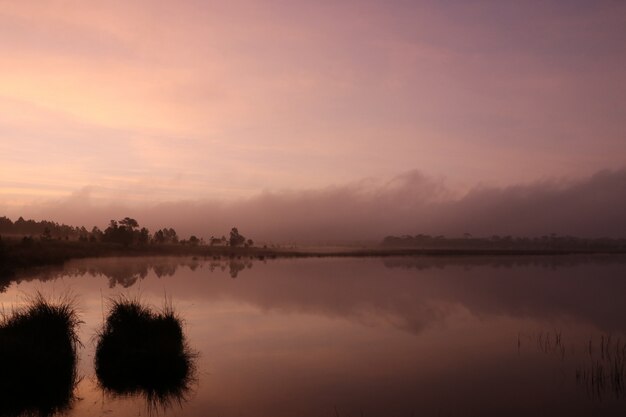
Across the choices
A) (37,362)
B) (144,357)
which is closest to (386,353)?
(144,357)

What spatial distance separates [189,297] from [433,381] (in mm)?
23289

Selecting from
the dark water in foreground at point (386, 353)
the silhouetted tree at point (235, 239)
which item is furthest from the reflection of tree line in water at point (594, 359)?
the silhouetted tree at point (235, 239)

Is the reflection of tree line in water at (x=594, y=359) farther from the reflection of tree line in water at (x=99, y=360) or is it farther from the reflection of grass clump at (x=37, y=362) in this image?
the reflection of grass clump at (x=37, y=362)

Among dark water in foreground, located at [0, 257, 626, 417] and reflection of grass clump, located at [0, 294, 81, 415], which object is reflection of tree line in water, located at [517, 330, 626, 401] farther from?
reflection of grass clump, located at [0, 294, 81, 415]

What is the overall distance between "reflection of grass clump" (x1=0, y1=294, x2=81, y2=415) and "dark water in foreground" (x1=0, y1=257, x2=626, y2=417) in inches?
20.4

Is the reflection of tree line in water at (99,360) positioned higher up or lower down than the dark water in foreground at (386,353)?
higher up

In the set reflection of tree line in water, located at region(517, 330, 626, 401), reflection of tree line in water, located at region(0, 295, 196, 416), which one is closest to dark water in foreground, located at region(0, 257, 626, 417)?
reflection of tree line in water, located at region(517, 330, 626, 401)

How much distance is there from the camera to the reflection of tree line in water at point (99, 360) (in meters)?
12.7

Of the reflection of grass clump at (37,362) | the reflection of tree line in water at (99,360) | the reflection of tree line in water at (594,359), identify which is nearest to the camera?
the reflection of grass clump at (37,362)

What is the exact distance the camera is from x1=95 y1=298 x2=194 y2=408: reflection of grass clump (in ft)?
45.3

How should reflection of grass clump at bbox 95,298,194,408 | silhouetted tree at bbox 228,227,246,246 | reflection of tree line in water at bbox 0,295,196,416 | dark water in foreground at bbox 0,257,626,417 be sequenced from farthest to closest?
silhouetted tree at bbox 228,227,246,246 < reflection of grass clump at bbox 95,298,194,408 < dark water in foreground at bbox 0,257,626,417 < reflection of tree line in water at bbox 0,295,196,416

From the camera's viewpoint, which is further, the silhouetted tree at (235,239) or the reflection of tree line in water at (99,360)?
the silhouetted tree at (235,239)

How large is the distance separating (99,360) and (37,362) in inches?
84.8

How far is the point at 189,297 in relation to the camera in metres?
35.6
